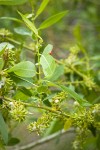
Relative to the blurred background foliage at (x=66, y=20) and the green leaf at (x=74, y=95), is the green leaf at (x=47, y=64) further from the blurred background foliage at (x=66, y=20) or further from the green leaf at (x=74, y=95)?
the blurred background foliage at (x=66, y=20)

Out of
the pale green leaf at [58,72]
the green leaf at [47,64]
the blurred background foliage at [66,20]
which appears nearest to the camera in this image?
the green leaf at [47,64]

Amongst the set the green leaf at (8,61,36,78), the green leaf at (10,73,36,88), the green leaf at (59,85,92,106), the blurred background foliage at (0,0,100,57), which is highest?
the blurred background foliage at (0,0,100,57)

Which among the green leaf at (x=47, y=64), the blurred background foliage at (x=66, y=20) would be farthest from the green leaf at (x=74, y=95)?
the blurred background foliage at (x=66, y=20)

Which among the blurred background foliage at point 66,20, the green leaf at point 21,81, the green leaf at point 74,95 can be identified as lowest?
the green leaf at point 74,95

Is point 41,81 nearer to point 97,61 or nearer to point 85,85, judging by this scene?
point 85,85

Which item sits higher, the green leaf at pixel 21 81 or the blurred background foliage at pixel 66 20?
the blurred background foliage at pixel 66 20

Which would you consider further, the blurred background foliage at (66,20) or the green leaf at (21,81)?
the blurred background foliage at (66,20)

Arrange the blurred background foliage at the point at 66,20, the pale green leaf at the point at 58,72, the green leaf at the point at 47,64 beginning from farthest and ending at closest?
1. the blurred background foliage at the point at 66,20
2. the pale green leaf at the point at 58,72
3. the green leaf at the point at 47,64

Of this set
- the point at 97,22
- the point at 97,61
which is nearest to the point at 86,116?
the point at 97,61

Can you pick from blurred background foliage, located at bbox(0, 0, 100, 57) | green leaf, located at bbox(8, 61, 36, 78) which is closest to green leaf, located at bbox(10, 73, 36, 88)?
green leaf, located at bbox(8, 61, 36, 78)

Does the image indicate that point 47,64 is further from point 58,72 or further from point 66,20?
point 66,20

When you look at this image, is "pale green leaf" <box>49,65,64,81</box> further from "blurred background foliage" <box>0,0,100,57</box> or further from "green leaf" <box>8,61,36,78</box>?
"blurred background foliage" <box>0,0,100,57</box>

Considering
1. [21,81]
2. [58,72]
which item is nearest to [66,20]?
[58,72]
